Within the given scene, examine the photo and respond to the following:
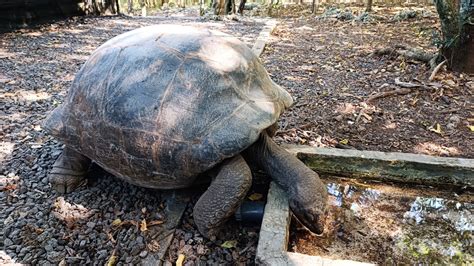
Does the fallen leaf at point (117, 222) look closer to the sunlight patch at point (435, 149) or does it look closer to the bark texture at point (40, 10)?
the sunlight patch at point (435, 149)

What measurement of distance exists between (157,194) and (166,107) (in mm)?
737

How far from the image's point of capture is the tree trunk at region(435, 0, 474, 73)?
424 cm

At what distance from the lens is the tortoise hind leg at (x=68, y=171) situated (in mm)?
2596

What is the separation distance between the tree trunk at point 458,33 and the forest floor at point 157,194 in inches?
6.5

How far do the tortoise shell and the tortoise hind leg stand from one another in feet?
0.57

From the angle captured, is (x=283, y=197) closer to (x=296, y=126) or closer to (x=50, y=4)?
(x=296, y=126)

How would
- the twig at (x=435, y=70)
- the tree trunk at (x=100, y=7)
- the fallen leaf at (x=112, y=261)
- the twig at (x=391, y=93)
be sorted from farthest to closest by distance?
the tree trunk at (x=100, y=7)
the twig at (x=435, y=70)
the twig at (x=391, y=93)
the fallen leaf at (x=112, y=261)

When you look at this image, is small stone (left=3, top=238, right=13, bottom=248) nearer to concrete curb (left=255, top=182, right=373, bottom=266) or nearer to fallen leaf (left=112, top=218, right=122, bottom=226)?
fallen leaf (left=112, top=218, right=122, bottom=226)

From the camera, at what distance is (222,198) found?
2088 mm

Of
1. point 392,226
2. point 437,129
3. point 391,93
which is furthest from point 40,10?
point 392,226

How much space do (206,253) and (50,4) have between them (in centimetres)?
909

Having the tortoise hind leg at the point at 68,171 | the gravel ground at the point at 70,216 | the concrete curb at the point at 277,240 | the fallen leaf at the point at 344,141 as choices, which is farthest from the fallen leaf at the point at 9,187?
the fallen leaf at the point at 344,141

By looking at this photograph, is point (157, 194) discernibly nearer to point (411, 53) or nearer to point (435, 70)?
point (435, 70)

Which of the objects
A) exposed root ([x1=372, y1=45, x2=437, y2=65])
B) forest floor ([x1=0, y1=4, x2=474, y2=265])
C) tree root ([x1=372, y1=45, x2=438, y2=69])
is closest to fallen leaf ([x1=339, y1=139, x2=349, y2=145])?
forest floor ([x1=0, y1=4, x2=474, y2=265])
